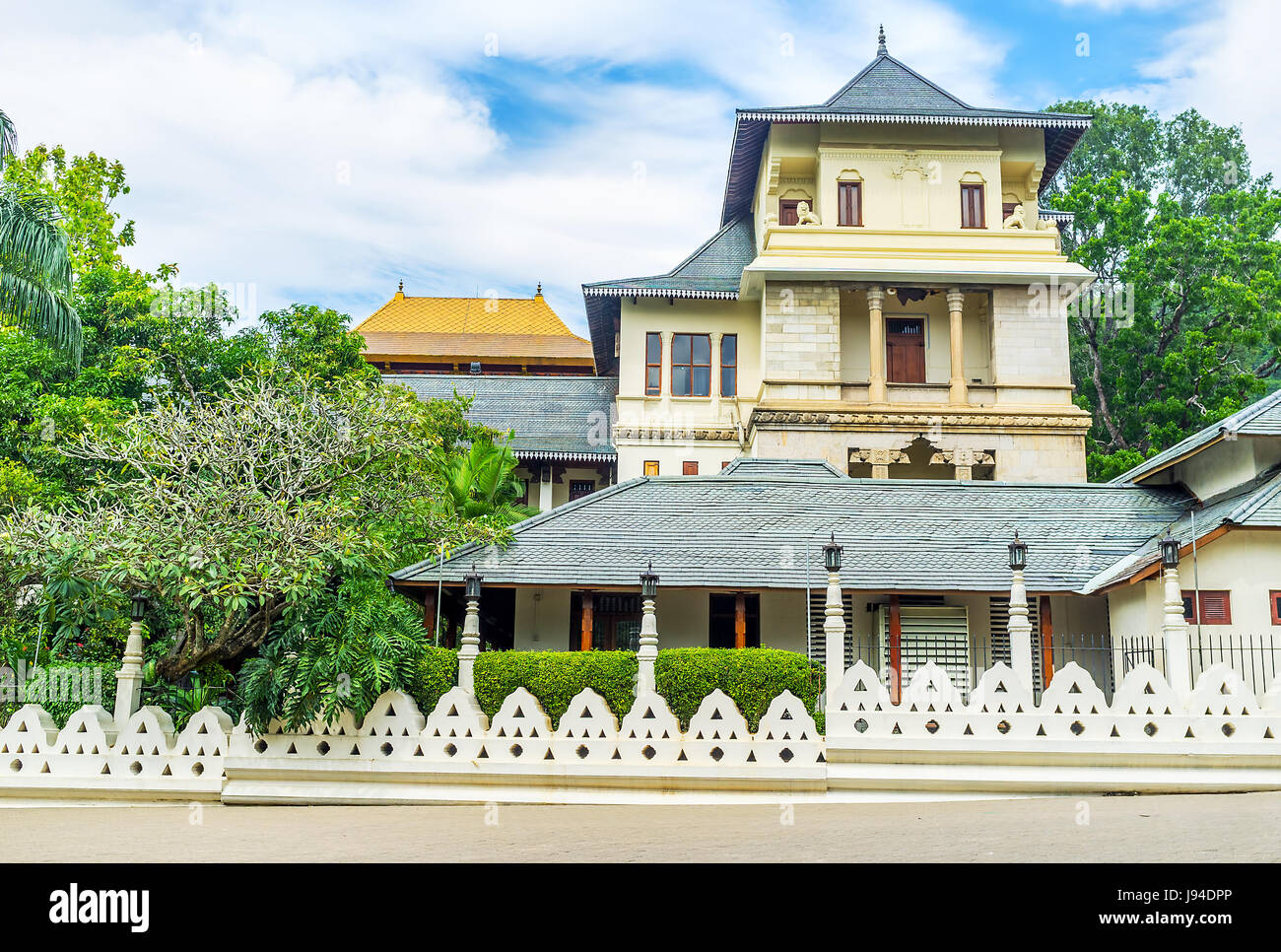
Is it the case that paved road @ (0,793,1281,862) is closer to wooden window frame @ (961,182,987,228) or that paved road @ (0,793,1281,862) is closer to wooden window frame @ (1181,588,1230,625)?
wooden window frame @ (1181,588,1230,625)

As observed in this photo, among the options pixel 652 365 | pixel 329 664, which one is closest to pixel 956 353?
pixel 652 365

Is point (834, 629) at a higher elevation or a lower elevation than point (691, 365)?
lower

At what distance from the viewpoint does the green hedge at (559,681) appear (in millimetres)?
13297

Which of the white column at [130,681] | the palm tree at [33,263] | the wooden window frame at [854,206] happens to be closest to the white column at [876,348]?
the wooden window frame at [854,206]

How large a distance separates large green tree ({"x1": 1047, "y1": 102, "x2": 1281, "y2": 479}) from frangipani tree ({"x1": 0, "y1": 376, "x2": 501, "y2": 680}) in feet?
81.4

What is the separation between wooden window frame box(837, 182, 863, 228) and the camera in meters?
30.7

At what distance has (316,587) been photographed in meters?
13.2

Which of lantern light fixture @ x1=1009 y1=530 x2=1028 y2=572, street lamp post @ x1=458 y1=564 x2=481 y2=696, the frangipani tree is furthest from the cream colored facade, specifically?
street lamp post @ x1=458 y1=564 x2=481 y2=696

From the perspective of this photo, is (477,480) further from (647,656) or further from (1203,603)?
(1203,603)

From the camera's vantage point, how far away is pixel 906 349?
31.6 meters

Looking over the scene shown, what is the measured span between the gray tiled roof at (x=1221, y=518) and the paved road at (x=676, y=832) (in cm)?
445

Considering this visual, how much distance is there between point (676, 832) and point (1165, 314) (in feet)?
116

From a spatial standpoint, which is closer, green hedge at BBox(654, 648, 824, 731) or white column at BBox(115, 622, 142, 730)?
green hedge at BBox(654, 648, 824, 731)

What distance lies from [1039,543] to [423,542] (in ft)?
32.4
